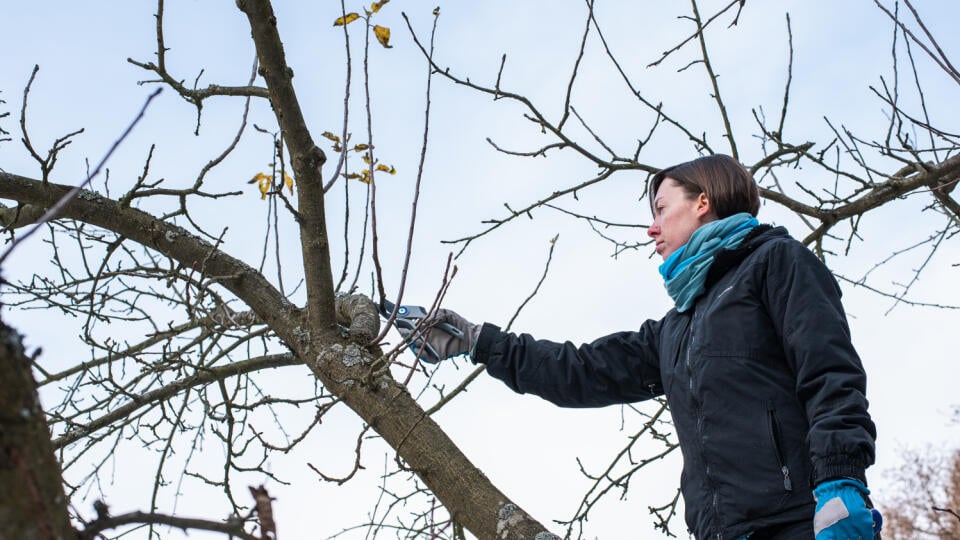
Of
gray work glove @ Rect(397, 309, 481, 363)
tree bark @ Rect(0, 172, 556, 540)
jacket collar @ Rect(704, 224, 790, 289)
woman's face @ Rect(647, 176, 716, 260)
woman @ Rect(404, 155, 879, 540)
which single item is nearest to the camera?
woman @ Rect(404, 155, 879, 540)

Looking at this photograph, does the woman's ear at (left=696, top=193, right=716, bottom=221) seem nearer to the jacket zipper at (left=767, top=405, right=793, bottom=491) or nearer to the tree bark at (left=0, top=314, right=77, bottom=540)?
the jacket zipper at (left=767, top=405, right=793, bottom=491)

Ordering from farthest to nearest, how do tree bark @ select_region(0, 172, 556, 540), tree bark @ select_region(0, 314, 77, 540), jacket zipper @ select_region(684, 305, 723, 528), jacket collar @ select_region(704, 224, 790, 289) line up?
1. jacket collar @ select_region(704, 224, 790, 289)
2. tree bark @ select_region(0, 172, 556, 540)
3. jacket zipper @ select_region(684, 305, 723, 528)
4. tree bark @ select_region(0, 314, 77, 540)

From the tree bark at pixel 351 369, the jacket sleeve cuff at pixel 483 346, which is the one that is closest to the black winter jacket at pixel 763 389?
the tree bark at pixel 351 369

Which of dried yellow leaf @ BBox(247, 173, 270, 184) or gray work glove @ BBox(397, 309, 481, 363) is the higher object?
dried yellow leaf @ BBox(247, 173, 270, 184)

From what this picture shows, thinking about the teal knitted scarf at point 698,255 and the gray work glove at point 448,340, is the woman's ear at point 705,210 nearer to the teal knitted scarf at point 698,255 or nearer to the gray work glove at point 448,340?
the teal knitted scarf at point 698,255

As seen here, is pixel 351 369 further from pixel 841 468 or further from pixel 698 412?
pixel 841 468

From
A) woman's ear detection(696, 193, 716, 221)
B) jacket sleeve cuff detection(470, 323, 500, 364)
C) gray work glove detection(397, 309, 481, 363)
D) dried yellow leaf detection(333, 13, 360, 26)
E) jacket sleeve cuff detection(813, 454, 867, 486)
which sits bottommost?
jacket sleeve cuff detection(813, 454, 867, 486)

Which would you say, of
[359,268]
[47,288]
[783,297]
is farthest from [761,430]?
[47,288]

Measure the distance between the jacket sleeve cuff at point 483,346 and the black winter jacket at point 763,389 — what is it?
0.55m

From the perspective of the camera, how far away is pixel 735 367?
207 centimetres

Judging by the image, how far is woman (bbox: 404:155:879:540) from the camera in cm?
183

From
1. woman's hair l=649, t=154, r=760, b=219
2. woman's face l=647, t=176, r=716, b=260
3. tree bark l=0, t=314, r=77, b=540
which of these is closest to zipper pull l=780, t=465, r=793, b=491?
woman's face l=647, t=176, r=716, b=260

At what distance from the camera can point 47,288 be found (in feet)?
10.5

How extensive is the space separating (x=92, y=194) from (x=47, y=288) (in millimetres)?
693
